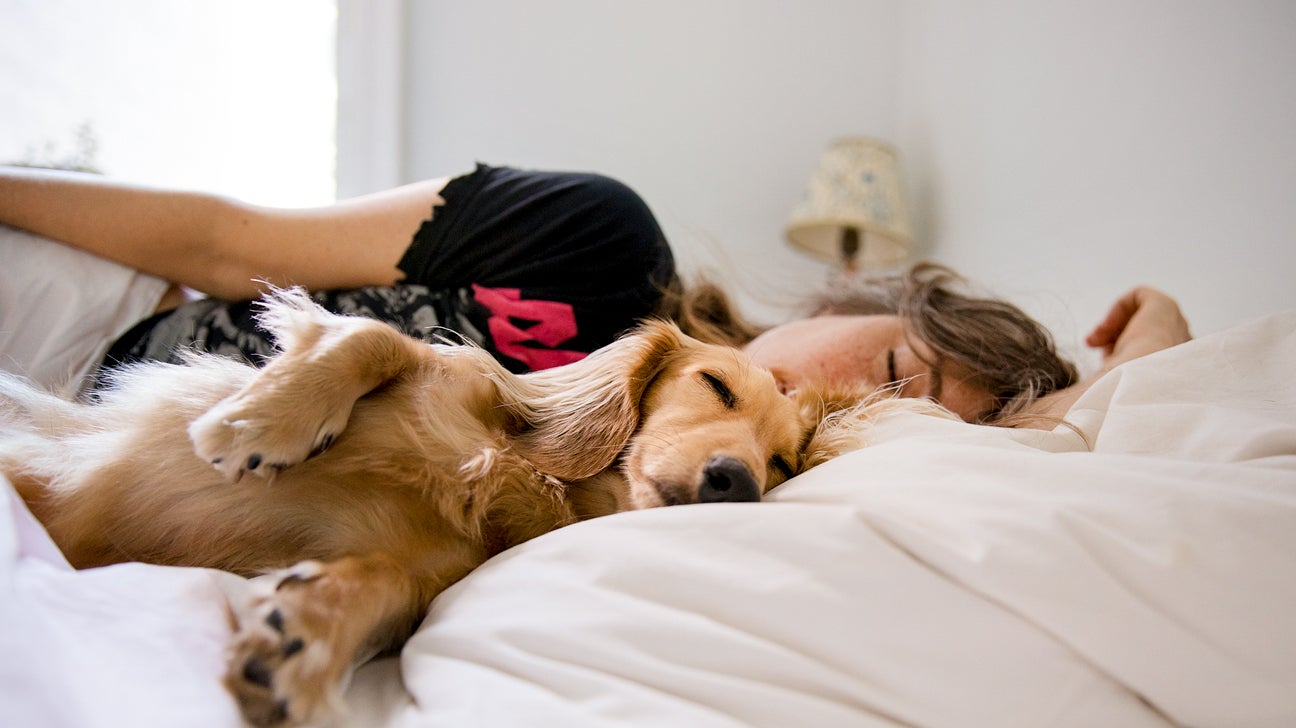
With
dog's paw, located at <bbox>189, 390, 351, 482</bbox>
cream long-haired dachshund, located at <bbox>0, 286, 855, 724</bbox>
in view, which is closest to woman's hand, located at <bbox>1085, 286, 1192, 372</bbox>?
cream long-haired dachshund, located at <bbox>0, 286, 855, 724</bbox>

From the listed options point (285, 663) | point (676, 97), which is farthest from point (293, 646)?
point (676, 97)

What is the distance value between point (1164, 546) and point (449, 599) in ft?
2.56

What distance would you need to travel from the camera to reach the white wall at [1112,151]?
1.99m

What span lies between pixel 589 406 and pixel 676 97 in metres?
2.97

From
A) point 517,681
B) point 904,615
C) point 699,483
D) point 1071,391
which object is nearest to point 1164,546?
point 904,615

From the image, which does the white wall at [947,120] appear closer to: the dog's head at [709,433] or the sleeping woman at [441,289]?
the sleeping woman at [441,289]

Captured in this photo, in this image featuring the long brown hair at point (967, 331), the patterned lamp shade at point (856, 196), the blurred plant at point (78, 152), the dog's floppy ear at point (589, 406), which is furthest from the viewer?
the patterned lamp shade at point (856, 196)

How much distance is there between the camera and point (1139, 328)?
6.09ft

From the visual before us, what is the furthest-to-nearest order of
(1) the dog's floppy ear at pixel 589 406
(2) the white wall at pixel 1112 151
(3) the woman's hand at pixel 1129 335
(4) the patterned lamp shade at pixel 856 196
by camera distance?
(4) the patterned lamp shade at pixel 856 196 < (2) the white wall at pixel 1112 151 < (3) the woman's hand at pixel 1129 335 < (1) the dog's floppy ear at pixel 589 406

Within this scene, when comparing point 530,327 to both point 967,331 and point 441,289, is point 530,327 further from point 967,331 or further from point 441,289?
point 967,331

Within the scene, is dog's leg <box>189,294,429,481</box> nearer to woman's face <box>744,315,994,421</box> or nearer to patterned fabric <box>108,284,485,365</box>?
patterned fabric <box>108,284,485,365</box>

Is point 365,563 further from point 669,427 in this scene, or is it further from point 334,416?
point 669,427

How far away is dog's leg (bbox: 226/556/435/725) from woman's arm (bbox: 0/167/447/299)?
104 centimetres

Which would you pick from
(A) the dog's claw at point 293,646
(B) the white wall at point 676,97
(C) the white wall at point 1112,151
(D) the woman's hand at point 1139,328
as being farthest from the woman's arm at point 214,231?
(C) the white wall at point 1112,151
